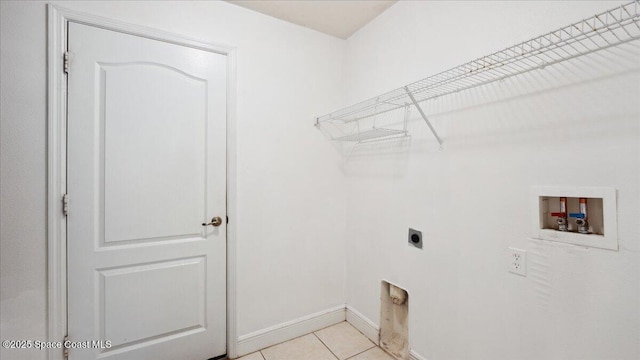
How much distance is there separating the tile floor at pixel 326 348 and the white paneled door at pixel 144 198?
393mm

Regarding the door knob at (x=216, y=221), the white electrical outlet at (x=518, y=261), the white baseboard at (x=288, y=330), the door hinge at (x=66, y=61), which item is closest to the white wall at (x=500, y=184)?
the white electrical outlet at (x=518, y=261)

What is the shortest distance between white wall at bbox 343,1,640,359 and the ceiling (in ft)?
0.40

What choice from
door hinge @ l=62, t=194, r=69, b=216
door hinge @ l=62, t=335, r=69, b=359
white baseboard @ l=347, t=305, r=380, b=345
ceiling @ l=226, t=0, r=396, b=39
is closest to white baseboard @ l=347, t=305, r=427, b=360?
white baseboard @ l=347, t=305, r=380, b=345

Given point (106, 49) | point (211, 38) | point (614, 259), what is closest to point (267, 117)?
point (211, 38)

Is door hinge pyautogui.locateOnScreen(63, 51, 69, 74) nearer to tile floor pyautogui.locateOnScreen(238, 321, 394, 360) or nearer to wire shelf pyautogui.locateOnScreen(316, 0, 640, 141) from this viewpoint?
wire shelf pyautogui.locateOnScreen(316, 0, 640, 141)

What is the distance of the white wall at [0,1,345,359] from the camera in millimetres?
1340

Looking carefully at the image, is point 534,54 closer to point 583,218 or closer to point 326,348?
point 583,218

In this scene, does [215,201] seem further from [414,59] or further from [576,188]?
[576,188]

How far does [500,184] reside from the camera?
1.30m

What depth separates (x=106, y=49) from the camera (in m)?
1.52

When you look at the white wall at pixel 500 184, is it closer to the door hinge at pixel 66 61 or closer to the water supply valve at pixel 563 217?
the water supply valve at pixel 563 217

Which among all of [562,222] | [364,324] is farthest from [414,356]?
[562,222]

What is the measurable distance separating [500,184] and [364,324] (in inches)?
59.0

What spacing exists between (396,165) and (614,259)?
1.11 metres
